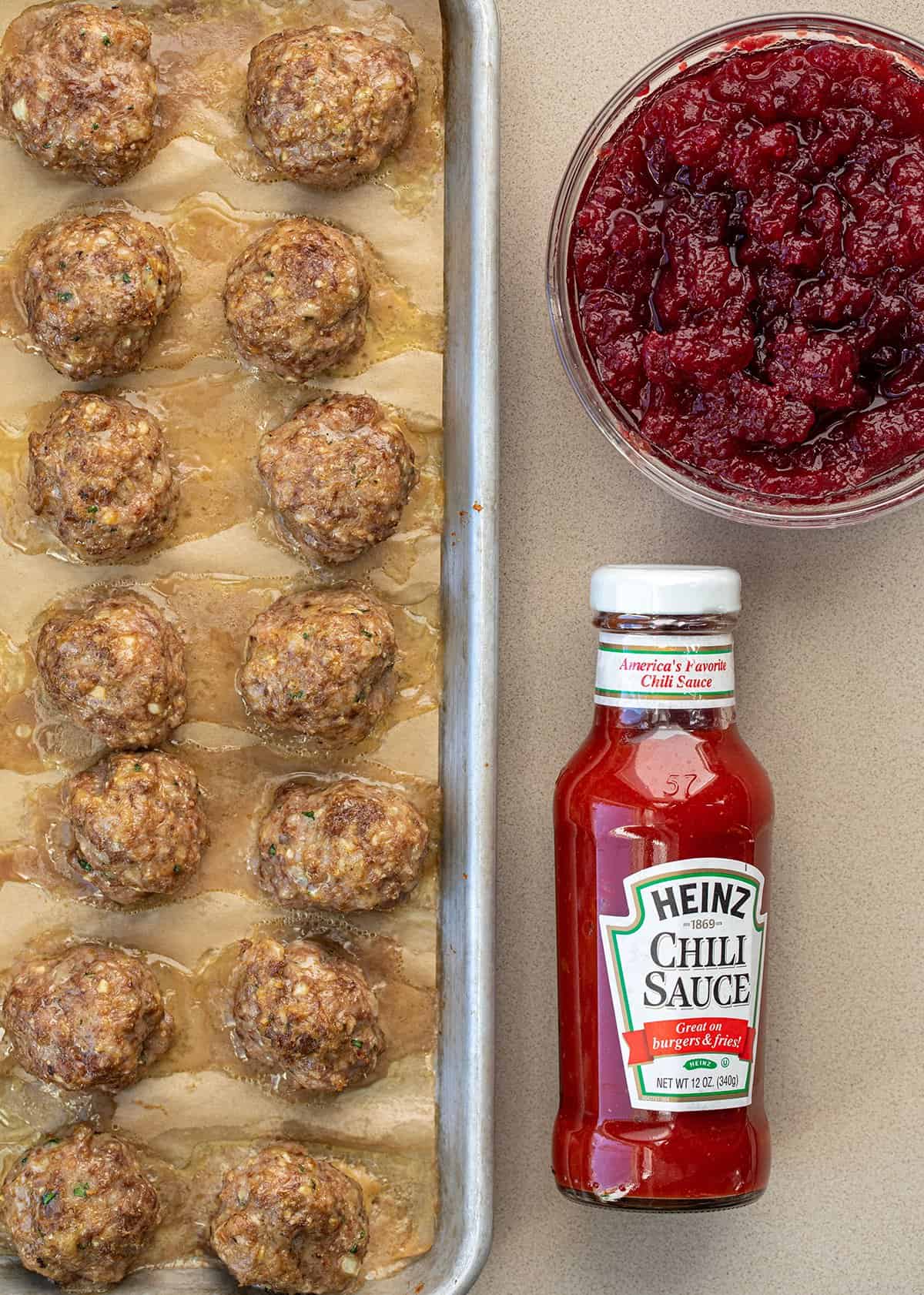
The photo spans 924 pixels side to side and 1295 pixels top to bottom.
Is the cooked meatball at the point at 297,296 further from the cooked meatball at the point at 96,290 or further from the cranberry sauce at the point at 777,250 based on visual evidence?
the cranberry sauce at the point at 777,250

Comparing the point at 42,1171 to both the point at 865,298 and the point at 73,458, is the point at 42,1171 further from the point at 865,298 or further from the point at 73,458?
the point at 865,298

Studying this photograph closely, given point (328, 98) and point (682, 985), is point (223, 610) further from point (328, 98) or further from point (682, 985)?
point (682, 985)

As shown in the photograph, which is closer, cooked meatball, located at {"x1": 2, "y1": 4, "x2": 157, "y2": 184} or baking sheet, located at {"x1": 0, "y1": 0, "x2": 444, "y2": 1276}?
cooked meatball, located at {"x1": 2, "y1": 4, "x2": 157, "y2": 184}

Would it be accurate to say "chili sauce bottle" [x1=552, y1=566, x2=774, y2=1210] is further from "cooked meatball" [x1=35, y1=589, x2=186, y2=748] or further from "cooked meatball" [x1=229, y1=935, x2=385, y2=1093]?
"cooked meatball" [x1=35, y1=589, x2=186, y2=748]

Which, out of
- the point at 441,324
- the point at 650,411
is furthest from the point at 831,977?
the point at 441,324

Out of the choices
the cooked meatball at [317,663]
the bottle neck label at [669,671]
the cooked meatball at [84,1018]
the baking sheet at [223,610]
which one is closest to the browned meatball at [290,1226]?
the baking sheet at [223,610]

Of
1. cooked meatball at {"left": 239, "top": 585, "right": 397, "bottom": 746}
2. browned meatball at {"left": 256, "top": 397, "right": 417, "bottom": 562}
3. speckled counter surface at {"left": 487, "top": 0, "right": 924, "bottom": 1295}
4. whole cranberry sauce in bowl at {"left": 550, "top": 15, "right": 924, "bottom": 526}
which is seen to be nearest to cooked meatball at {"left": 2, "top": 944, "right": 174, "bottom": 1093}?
cooked meatball at {"left": 239, "top": 585, "right": 397, "bottom": 746}
